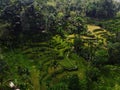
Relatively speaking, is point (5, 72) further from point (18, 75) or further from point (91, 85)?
point (91, 85)

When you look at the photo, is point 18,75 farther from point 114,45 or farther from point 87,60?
point 114,45

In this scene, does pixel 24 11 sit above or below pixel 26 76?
above

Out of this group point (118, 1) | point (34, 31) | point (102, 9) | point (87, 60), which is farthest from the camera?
point (118, 1)

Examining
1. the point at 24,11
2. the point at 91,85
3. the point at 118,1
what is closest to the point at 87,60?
the point at 91,85

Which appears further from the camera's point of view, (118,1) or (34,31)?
(118,1)

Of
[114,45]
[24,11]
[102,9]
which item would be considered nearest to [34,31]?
[24,11]

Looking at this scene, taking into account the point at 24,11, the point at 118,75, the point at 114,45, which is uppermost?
the point at 24,11

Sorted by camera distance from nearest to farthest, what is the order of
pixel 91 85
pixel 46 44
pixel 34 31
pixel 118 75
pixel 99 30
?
pixel 91 85 → pixel 118 75 → pixel 46 44 → pixel 34 31 → pixel 99 30
